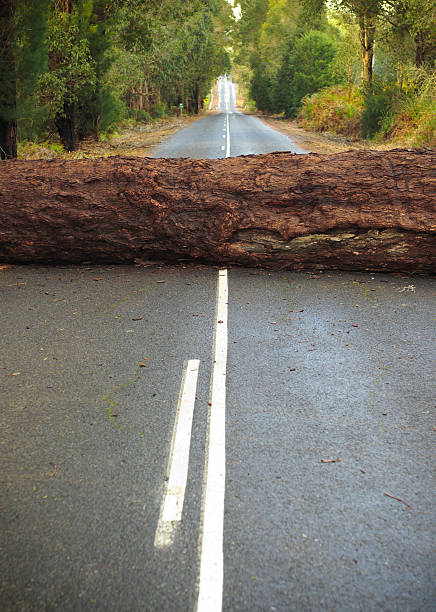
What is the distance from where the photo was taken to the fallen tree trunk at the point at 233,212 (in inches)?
279

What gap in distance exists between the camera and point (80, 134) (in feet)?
74.2

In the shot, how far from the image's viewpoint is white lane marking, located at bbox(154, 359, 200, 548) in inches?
109

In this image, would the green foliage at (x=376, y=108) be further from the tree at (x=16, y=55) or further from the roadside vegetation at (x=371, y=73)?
the tree at (x=16, y=55)

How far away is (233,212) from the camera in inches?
289

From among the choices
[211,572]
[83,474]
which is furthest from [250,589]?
[83,474]

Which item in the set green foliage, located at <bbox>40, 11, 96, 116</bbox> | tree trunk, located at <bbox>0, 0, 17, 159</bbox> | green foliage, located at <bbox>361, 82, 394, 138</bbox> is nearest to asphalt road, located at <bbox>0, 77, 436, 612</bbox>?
tree trunk, located at <bbox>0, 0, 17, 159</bbox>

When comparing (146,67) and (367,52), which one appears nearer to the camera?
(367,52)

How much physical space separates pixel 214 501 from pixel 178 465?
1.34ft

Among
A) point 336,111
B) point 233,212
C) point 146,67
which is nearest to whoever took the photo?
point 233,212

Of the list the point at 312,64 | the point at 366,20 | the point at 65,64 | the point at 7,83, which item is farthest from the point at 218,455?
the point at 312,64

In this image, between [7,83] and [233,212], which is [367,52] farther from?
[233,212]

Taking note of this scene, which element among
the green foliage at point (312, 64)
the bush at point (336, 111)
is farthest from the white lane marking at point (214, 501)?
the green foliage at point (312, 64)

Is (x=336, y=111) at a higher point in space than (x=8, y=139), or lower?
higher

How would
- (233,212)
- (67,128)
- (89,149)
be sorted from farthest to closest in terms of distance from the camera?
(89,149)
(67,128)
(233,212)
